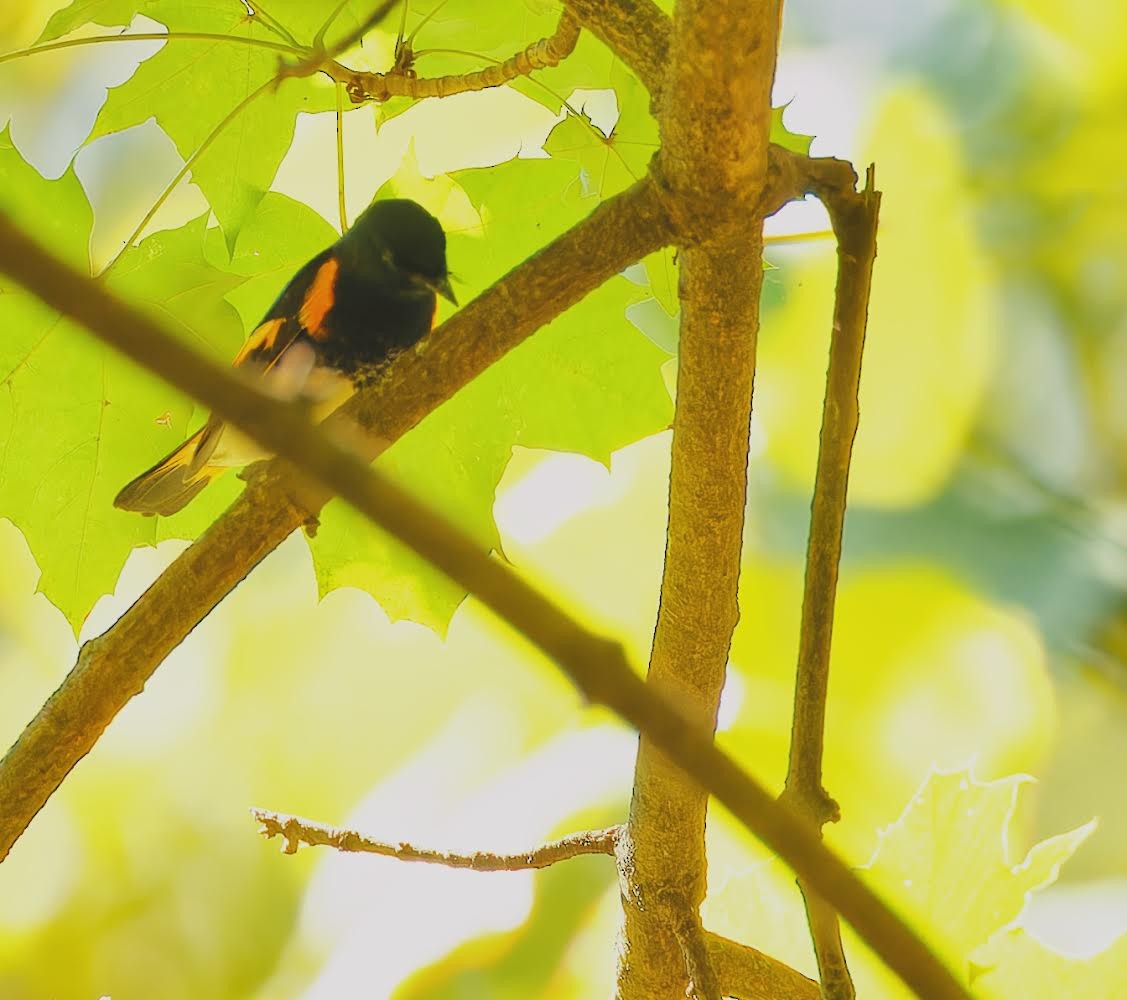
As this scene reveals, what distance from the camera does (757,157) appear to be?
0.54 metres

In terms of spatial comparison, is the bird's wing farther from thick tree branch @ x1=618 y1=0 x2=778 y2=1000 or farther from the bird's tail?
thick tree branch @ x1=618 y1=0 x2=778 y2=1000

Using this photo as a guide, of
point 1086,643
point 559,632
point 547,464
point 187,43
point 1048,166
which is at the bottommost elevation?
point 559,632

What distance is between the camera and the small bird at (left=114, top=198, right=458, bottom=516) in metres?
1.02

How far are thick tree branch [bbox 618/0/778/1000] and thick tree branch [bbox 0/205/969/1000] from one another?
0.80ft

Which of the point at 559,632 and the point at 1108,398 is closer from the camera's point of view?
the point at 559,632

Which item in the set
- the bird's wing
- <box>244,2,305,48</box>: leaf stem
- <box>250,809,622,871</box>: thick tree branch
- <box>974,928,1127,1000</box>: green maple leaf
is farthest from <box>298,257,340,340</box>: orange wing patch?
<box>974,928,1127,1000</box>: green maple leaf

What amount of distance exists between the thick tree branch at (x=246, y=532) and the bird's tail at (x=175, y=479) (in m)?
0.32

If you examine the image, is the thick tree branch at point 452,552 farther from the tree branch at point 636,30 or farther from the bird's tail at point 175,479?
the bird's tail at point 175,479

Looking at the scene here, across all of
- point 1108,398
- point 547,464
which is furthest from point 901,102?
point 547,464

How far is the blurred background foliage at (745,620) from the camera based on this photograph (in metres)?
1.44

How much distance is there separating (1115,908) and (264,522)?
3.70 ft

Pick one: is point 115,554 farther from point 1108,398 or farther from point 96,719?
point 1108,398

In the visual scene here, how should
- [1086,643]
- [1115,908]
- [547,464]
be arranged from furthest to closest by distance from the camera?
[547,464] → [1086,643] → [1115,908]

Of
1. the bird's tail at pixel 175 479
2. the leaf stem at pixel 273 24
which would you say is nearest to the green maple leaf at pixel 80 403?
the bird's tail at pixel 175 479
